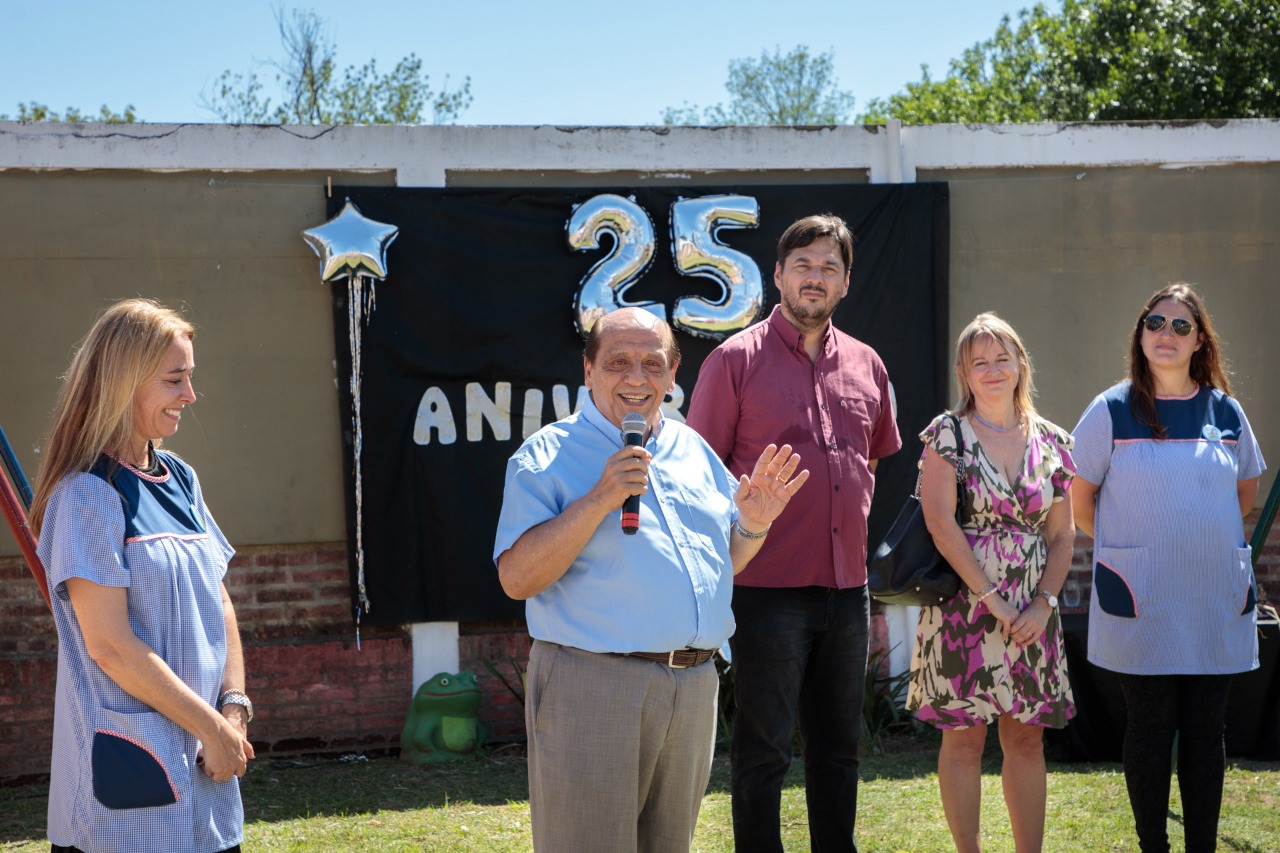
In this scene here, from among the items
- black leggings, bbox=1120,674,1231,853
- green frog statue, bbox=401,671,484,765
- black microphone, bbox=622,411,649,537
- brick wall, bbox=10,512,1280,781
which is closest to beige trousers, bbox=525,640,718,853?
black microphone, bbox=622,411,649,537

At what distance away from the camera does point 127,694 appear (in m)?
2.62

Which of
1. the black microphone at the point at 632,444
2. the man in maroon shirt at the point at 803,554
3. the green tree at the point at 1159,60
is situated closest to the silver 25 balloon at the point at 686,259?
the man in maroon shirt at the point at 803,554

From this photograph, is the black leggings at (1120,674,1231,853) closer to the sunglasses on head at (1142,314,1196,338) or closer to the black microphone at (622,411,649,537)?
the sunglasses on head at (1142,314,1196,338)

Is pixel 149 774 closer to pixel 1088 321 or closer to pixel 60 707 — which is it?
pixel 60 707

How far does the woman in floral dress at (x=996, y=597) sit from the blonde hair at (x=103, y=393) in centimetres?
243

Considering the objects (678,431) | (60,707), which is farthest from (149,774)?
(678,431)

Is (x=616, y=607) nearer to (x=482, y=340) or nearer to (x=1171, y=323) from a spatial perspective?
(x=1171, y=323)

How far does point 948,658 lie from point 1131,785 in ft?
2.51

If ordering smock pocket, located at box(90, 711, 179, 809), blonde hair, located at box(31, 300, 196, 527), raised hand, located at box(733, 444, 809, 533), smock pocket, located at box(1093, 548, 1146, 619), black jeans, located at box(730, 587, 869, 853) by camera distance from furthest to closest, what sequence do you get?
smock pocket, located at box(1093, 548, 1146, 619) < black jeans, located at box(730, 587, 869, 853) < raised hand, located at box(733, 444, 809, 533) < blonde hair, located at box(31, 300, 196, 527) < smock pocket, located at box(90, 711, 179, 809)

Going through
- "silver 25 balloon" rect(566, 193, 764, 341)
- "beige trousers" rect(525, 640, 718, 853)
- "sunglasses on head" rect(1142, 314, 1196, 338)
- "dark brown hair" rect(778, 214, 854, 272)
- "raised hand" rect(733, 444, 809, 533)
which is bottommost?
"beige trousers" rect(525, 640, 718, 853)

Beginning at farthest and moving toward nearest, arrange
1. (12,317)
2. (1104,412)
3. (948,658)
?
(12,317) < (1104,412) < (948,658)

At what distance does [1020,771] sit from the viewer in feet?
13.2

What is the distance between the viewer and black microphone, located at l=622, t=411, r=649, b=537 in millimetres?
2756

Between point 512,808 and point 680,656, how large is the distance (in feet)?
8.74
